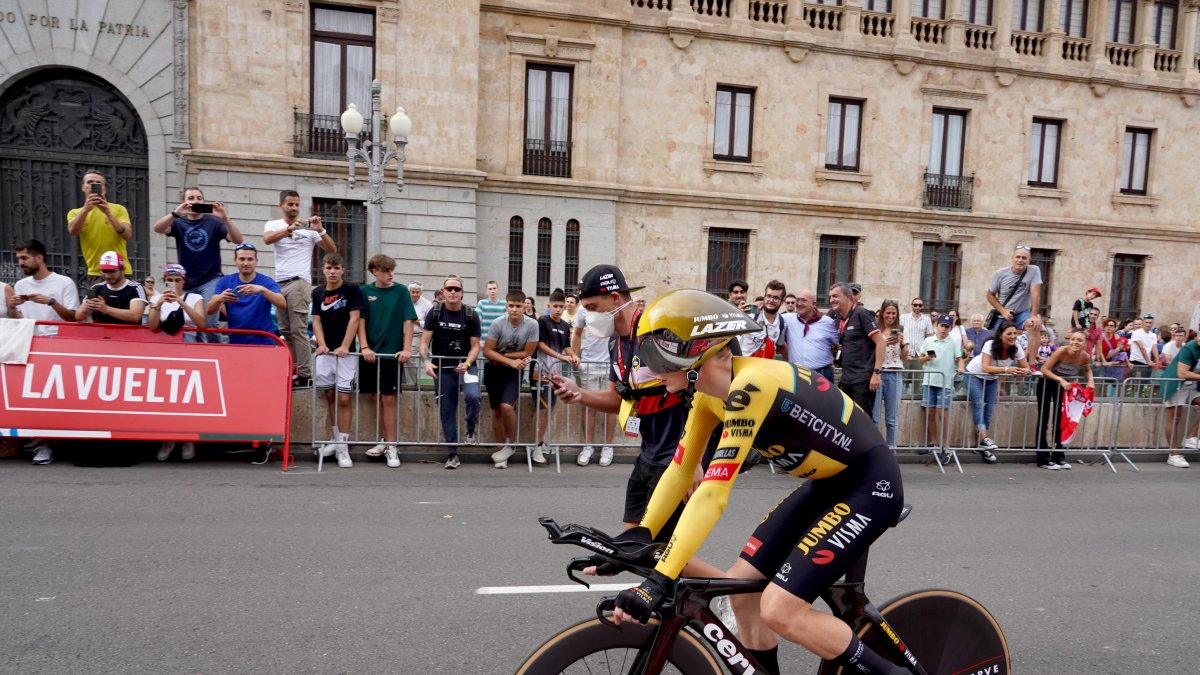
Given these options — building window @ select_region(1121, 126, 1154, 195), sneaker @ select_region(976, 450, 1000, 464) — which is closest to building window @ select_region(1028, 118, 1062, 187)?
building window @ select_region(1121, 126, 1154, 195)

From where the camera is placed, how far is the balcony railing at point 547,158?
20.1 metres

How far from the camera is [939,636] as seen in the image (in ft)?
9.61

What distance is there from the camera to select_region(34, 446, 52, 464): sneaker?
7.40 metres

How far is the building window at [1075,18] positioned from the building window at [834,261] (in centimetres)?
1019

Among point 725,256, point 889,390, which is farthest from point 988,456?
point 725,256

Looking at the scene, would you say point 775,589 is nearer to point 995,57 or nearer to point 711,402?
point 711,402

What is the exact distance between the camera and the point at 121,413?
24.2 feet

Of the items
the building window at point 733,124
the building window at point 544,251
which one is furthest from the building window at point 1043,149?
the building window at point 544,251

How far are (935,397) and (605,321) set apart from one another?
697 centimetres

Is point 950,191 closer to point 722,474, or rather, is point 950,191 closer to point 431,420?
point 431,420

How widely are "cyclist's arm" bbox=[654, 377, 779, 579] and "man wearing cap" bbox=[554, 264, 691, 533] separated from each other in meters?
1.44

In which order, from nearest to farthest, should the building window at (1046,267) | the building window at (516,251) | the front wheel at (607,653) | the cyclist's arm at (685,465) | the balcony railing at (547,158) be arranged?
1. the front wheel at (607,653)
2. the cyclist's arm at (685,465)
3. the building window at (516,251)
4. the balcony railing at (547,158)
5. the building window at (1046,267)

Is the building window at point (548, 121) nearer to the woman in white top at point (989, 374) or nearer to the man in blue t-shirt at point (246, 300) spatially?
the man in blue t-shirt at point (246, 300)

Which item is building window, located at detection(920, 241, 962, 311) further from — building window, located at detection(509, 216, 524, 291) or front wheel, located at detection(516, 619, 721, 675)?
front wheel, located at detection(516, 619, 721, 675)
